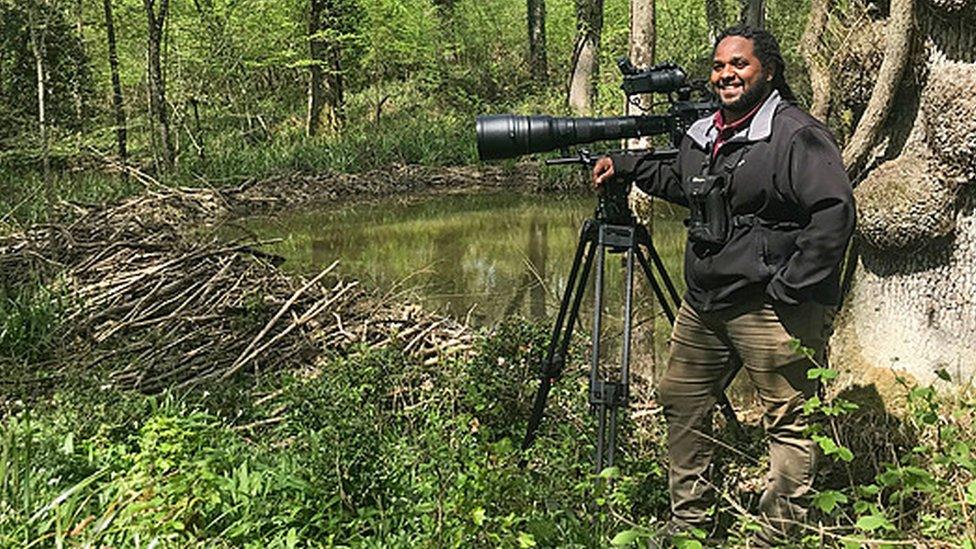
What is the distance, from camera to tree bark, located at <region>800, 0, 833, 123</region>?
347 cm

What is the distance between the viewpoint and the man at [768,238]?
6.62ft

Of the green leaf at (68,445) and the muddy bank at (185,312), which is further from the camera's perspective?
the muddy bank at (185,312)

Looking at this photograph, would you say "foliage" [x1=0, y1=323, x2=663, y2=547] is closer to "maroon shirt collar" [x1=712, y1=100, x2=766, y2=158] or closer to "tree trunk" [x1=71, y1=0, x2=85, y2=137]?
"maroon shirt collar" [x1=712, y1=100, x2=766, y2=158]

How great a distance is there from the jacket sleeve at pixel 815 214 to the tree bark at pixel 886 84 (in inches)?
43.9

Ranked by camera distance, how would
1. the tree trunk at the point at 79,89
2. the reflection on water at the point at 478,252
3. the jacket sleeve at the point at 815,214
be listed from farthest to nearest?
the tree trunk at the point at 79,89, the reflection on water at the point at 478,252, the jacket sleeve at the point at 815,214

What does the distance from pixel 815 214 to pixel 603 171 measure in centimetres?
69

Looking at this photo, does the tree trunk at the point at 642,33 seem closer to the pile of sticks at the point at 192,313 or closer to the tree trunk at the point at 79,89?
the pile of sticks at the point at 192,313

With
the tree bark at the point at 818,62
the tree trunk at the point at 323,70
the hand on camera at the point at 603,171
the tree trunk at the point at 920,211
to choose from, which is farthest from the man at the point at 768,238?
the tree trunk at the point at 323,70

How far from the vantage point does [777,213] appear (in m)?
2.12

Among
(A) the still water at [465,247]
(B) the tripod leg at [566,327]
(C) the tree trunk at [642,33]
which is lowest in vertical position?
(A) the still water at [465,247]

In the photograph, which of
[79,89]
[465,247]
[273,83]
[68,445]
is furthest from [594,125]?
[273,83]

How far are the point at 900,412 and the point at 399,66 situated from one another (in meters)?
15.9

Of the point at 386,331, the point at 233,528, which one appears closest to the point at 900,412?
the point at 233,528

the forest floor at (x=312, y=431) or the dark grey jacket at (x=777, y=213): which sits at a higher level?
the dark grey jacket at (x=777, y=213)
